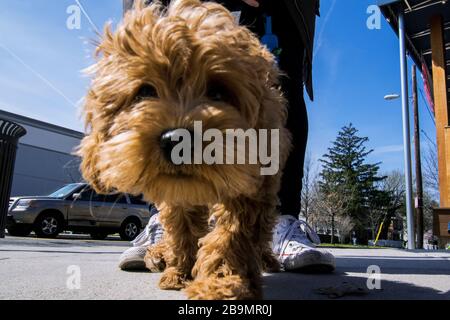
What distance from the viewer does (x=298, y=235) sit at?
3.09 m

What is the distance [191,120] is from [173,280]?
0.91 m

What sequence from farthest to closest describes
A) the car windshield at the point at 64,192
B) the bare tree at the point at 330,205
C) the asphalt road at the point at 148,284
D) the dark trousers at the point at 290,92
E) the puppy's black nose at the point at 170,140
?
the bare tree at the point at 330,205, the car windshield at the point at 64,192, the dark trousers at the point at 290,92, the asphalt road at the point at 148,284, the puppy's black nose at the point at 170,140

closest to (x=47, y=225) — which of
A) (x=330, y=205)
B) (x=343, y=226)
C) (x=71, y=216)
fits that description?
(x=71, y=216)

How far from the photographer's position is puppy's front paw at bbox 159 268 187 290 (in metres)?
2.18

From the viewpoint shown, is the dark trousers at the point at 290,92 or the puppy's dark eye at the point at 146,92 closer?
the puppy's dark eye at the point at 146,92

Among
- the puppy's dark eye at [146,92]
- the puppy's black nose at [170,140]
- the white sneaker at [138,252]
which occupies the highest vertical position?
the puppy's dark eye at [146,92]

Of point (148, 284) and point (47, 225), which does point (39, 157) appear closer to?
point (47, 225)

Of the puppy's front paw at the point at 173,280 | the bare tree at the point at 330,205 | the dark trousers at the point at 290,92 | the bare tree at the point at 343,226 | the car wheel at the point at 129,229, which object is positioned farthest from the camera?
the bare tree at the point at 343,226

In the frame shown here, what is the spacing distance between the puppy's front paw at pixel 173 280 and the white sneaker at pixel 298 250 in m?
0.88

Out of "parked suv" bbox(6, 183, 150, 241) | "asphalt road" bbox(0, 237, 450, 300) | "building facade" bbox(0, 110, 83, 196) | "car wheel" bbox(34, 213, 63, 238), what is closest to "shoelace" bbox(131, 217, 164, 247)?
"asphalt road" bbox(0, 237, 450, 300)

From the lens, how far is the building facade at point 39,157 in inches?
1266

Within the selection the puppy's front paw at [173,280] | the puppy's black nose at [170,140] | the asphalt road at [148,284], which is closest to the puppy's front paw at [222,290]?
the asphalt road at [148,284]

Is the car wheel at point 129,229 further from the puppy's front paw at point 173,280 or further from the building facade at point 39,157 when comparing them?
the building facade at point 39,157
